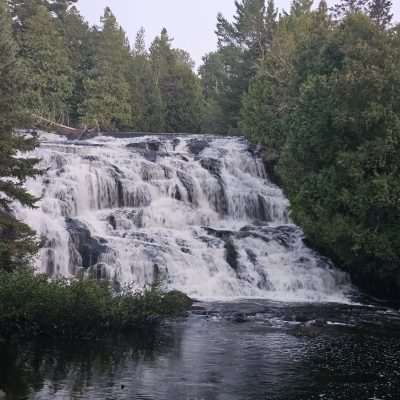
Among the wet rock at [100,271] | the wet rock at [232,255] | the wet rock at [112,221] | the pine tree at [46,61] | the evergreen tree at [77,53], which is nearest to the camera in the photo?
the wet rock at [100,271]

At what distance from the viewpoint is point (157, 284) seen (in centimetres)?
1908

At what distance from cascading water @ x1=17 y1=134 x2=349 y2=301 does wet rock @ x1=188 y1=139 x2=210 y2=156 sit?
1.07m

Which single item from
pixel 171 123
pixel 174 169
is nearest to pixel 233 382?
pixel 174 169

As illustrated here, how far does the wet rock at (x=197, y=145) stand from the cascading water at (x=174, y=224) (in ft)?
3.51

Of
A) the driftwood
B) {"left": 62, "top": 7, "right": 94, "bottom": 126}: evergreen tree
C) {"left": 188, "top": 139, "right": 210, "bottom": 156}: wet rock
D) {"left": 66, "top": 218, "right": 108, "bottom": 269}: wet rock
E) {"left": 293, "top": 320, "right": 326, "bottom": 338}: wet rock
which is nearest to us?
{"left": 293, "top": 320, "right": 326, "bottom": 338}: wet rock

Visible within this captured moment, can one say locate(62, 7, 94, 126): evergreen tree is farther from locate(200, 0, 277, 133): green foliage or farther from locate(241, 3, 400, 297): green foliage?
locate(241, 3, 400, 297): green foliage

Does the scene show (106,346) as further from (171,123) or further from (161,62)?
(161,62)

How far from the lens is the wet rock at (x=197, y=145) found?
40500mm

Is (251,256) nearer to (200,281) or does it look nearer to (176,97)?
(200,281)

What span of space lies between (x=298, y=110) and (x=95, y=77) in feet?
126

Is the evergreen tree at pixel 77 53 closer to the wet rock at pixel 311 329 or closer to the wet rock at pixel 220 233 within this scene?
the wet rock at pixel 220 233

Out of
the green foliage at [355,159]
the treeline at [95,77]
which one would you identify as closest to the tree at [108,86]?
the treeline at [95,77]

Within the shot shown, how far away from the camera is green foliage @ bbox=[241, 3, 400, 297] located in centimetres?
2517

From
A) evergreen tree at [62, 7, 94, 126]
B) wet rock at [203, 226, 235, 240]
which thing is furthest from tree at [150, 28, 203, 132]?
wet rock at [203, 226, 235, 240]
